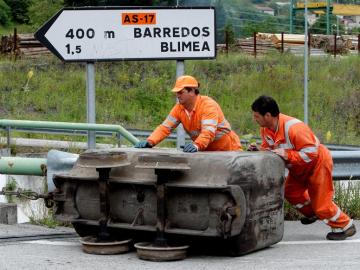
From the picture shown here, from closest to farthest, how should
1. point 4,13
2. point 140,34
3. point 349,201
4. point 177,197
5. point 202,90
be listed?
point 177,197, point 349,201, point 140,34, point 202,90, point 4,13

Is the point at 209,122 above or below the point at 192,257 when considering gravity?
above

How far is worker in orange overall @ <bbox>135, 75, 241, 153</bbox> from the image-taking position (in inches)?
351

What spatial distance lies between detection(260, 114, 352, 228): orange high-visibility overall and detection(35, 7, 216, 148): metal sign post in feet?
8.14

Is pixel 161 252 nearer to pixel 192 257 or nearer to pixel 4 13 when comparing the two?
pixel 192 257

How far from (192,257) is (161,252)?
34 centimetres

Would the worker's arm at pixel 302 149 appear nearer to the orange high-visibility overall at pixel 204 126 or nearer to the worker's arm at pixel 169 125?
the orange high-visibility overall at pixel 204 126

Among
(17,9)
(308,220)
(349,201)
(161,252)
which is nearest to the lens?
(161,252)

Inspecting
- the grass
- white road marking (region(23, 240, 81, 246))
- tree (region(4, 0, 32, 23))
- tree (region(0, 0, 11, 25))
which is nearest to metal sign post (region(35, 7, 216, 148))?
the grass

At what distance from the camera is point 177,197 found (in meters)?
7.96

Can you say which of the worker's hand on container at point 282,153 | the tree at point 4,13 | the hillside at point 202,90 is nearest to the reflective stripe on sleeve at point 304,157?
the worker's hand on container at point 282,153

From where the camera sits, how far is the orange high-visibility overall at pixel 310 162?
875cm

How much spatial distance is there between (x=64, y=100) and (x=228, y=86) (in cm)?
647

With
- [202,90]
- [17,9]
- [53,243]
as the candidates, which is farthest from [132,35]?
[17,9]

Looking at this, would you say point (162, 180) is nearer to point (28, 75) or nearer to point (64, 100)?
point (64, 100)
